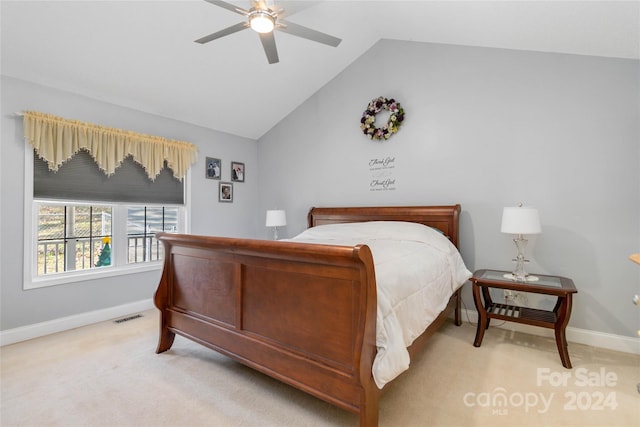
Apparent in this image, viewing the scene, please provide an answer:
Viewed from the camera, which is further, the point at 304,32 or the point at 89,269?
the point at 89,269

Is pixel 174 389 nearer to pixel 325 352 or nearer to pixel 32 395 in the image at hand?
pixel 32 395

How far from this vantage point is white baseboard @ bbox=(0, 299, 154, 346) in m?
2.76

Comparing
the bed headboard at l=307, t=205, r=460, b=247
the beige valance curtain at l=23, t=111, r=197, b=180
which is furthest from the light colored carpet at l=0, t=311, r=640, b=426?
the beige valance curtain at l=23, t=111, r=197, b=180

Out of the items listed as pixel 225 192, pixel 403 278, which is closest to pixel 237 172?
pixel 225 192

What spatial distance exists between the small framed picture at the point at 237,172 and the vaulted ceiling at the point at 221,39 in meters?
0.93

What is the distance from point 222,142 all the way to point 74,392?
11.4 ft

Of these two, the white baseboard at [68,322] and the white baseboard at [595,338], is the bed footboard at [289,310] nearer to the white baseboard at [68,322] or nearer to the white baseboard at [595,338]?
the white baseboard at [68,322]

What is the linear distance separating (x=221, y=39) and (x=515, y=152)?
3.17 meters

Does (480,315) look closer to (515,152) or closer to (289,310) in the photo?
(515,152)

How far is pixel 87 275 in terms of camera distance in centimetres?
327

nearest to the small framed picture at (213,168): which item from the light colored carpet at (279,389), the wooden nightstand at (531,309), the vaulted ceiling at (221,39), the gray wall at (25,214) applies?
the gray wall at (25,214)

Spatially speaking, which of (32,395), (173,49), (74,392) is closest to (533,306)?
(74,392)

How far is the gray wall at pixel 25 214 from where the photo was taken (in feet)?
9.07

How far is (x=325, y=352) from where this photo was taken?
62.9 inches
